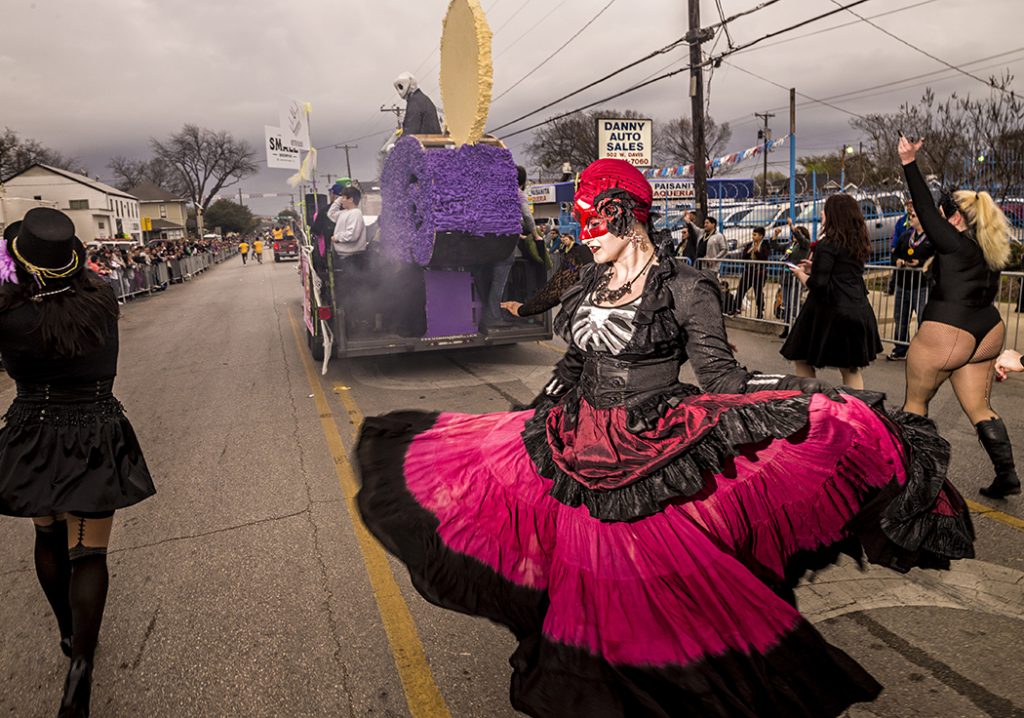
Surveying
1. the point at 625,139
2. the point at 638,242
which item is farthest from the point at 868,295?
the point at 625,139

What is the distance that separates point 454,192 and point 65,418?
15.9 feet

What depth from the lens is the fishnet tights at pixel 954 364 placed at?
4.15 meters

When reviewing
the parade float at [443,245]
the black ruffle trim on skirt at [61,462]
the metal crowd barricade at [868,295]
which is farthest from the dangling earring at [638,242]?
the metal crowd barricade at [868,295]

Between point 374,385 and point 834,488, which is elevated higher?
point 834,488

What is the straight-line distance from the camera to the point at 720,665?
213 cm

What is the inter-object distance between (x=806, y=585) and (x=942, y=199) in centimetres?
250

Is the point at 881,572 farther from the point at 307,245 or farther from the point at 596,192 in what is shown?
the point at 307,245

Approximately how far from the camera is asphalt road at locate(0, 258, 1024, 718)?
274 centimetres

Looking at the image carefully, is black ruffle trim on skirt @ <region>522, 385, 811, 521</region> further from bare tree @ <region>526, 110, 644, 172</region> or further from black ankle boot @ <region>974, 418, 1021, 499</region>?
bare tree @ <region>526, 110, 644, 172</region>

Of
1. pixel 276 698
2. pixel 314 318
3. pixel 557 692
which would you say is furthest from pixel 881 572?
pixel 314 318

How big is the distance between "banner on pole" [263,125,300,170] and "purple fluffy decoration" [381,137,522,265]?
4.44 metres

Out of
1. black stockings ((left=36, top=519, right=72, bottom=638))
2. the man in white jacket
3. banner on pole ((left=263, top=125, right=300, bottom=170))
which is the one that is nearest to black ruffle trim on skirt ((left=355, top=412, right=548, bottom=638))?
black stockings ((left=36, top=519, right=72, bottom=638))

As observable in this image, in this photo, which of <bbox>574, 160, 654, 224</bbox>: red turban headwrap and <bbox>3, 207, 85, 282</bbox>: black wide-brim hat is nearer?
<bbox>3, 207, 85, 282</bbox>: black wide-brim hat

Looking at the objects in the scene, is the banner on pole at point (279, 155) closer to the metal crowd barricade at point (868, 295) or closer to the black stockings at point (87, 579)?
the metal crowd barricade at point (868, 295)
